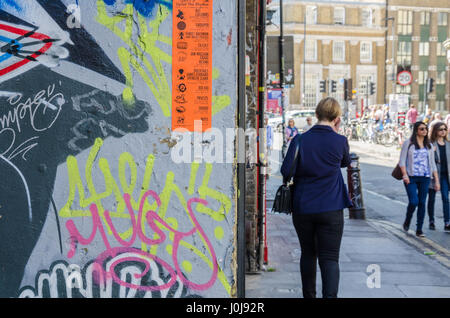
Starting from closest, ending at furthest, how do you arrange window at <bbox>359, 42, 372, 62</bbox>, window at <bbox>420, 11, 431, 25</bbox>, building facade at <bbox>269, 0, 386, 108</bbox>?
1. building facade at <bbox>269, 0, 386, 108</bbox>
2. window at <bbox>420, 11, 431, 25</bbox>
3. window at <bbox>359, 42, 372, 62</bbox>

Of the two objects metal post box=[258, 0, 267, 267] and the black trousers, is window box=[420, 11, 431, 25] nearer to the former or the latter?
metal post box=[258, 0, 267, 267]

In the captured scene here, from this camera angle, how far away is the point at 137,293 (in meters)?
3.94

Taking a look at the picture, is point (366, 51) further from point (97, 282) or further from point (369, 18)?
point (97, 282)

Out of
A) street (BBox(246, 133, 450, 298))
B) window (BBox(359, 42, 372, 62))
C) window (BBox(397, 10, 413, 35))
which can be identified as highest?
window (BBox(397, 10, 413, 35))

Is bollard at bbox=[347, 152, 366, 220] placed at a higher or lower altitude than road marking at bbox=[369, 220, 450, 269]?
higher

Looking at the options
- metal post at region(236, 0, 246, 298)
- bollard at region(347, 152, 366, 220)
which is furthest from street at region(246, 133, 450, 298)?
metal post at region(236, 0, 246, 298)

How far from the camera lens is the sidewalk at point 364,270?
19.1 feet

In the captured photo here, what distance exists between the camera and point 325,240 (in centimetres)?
466

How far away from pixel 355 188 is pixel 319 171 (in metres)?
6.07

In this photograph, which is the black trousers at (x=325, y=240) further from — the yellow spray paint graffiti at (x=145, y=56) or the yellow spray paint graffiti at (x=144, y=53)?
the yellow spray paint graffiti at (x=144, y=53)

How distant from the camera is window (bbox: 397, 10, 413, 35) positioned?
65.2 m

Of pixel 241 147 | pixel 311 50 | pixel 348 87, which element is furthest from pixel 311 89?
pixel 241 147

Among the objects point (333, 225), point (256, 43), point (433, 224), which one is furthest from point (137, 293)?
point (433, 224)
